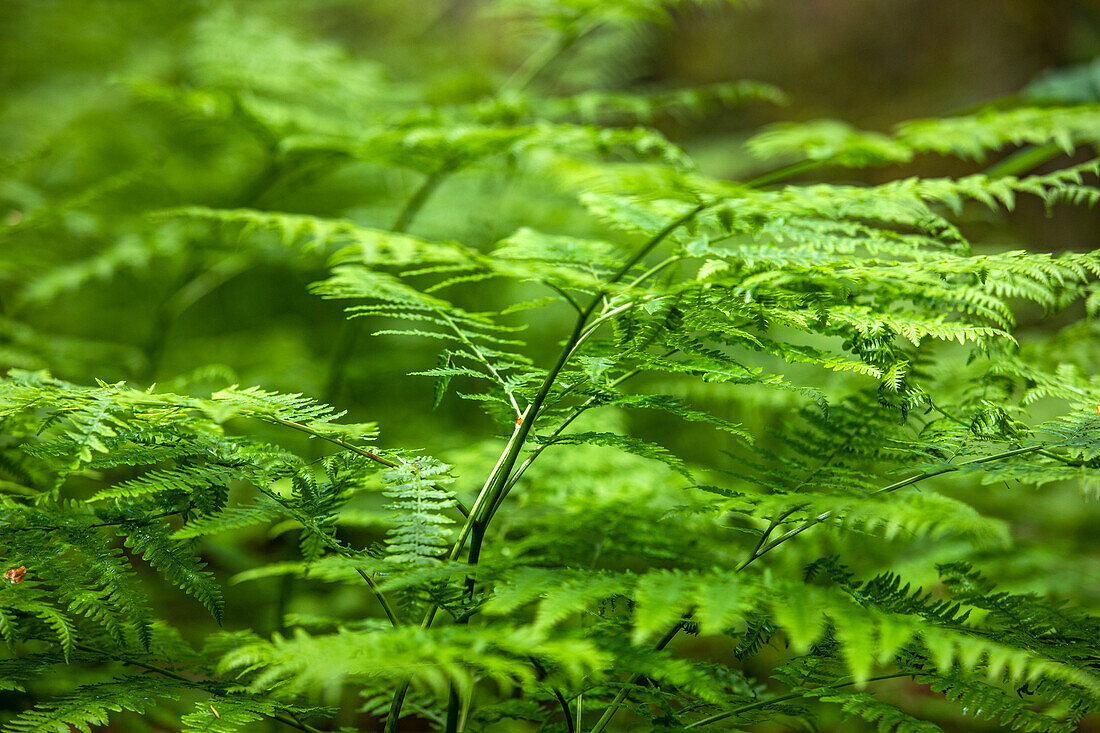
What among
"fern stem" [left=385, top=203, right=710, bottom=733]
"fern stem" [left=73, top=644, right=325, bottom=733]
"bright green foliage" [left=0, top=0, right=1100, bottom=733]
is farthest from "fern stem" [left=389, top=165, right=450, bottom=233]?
"fern stem" [left=73, top=644, right=325, bottom=733]

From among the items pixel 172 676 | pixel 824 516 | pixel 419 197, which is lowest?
Result: pixel 172 676

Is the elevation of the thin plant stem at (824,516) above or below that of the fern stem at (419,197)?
below

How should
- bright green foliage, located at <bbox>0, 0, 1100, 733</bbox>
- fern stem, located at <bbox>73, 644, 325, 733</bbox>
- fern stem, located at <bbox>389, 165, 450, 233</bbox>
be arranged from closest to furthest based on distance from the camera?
bright green foliage, located at <bbox>0, 0, 1100, 733</bbox>
fern stem, located at <bbox>73, 644, 325, 733</bbox>
fern stem, located at <bbox>389, 165, 450, 233</bbox>

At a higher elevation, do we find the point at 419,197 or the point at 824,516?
the point at 419,197

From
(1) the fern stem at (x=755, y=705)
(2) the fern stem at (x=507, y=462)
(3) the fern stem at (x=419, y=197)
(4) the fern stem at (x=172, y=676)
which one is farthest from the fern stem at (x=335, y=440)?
(3) the fern stem at (x=419, y=197)

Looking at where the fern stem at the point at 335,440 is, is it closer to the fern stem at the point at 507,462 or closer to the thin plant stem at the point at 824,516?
the fern stem at the point at 507,462

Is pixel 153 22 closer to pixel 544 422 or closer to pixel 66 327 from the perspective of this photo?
pixel 66 327

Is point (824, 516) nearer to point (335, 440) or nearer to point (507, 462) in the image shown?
point (507, 462)

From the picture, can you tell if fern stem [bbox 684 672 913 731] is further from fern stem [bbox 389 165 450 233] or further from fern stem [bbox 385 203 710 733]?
fern stem [bbox 389 165 450 233]

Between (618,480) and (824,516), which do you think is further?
(618,480)

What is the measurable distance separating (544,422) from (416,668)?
1.28 feet

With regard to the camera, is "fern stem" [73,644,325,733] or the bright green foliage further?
"fern stem" [73,644,325,733]

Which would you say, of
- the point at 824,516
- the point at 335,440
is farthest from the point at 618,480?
the point at 335,440

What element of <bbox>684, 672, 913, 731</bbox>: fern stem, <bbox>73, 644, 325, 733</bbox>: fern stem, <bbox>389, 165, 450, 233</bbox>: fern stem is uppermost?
<bbox>389, 165, 450, 233</bbox>: fern stem
